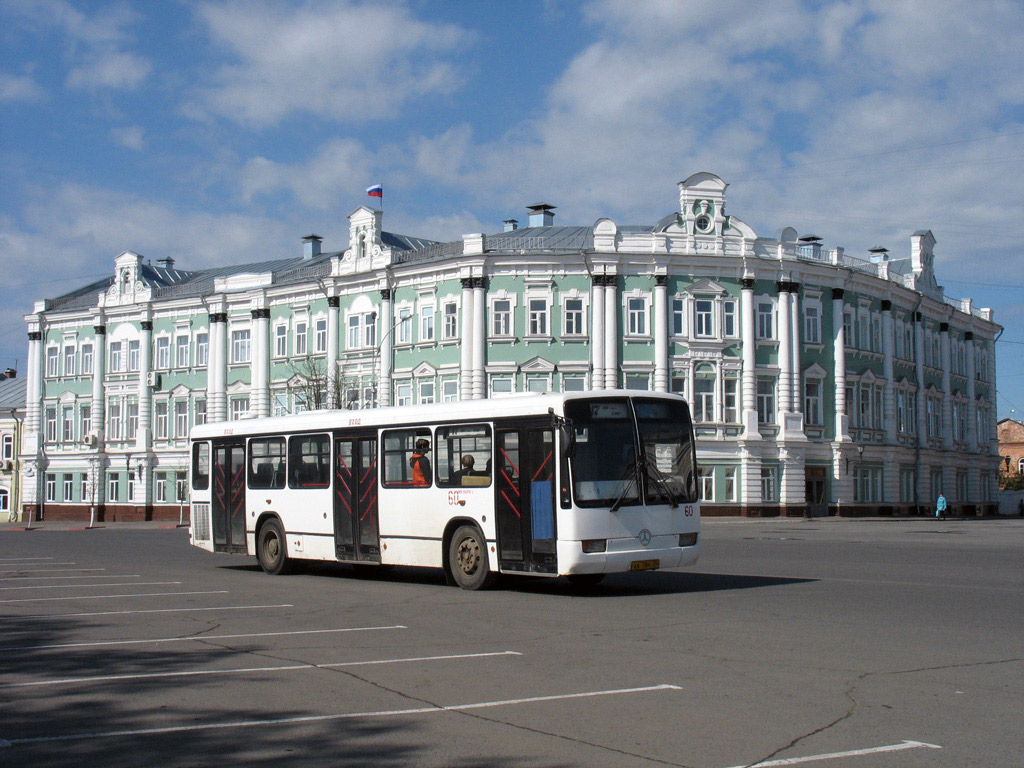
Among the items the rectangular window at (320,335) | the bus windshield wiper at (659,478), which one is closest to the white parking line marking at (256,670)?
the bus windshield wiper at (659,478)

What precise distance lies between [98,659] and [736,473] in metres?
43.8

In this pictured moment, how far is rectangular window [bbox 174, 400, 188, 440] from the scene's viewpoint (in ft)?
204

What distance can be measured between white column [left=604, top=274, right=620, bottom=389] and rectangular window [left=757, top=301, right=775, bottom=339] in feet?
23.0

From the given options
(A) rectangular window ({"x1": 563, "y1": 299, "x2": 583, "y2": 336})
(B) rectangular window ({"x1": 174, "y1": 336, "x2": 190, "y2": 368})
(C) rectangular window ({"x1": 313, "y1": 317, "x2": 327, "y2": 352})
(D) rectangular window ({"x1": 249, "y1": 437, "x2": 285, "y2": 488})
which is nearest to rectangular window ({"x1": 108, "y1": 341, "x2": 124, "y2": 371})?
(B) rectangular window ({"x1": 174, "y1": 336, "x2": 190, "y2": 368})

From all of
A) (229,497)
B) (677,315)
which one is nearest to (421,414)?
(229,497)

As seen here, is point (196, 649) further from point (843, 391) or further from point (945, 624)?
point (843, 391)

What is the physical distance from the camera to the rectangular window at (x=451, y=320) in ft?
173

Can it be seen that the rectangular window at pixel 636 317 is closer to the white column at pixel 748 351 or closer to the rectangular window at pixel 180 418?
the white column at pixel 748 351

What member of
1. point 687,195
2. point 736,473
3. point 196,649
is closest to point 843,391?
point 736,473

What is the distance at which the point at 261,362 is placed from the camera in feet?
196

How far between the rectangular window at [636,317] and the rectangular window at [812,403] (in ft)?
28.2

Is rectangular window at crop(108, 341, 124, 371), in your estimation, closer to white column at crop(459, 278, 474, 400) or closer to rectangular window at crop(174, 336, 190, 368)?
rectangular window at crop(174, 336, 190, 368)

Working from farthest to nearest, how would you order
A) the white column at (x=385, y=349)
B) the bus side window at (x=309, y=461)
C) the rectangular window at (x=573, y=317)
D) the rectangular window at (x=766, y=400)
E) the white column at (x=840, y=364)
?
the white column at (x=385, y=349) < the white column at (x=840, y=364) < the rectangular window at (x=766, y=400) < the rectangular window at (x=573, y=317) < the bus side window at (x=309, y=461)

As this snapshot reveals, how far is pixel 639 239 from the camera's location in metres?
52.4
